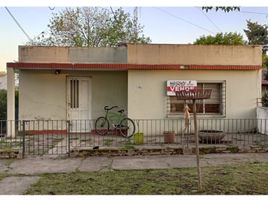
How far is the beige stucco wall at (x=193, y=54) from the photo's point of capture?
14688mm

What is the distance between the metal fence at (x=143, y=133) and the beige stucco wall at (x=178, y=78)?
390 mm

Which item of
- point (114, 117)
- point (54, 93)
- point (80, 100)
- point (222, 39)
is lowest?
point (114, 117)

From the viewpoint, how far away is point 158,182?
22.7 feet

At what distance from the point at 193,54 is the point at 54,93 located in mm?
5966

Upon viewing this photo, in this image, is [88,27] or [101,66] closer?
Result: [101,66]

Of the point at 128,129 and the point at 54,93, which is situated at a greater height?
the point at 54,93

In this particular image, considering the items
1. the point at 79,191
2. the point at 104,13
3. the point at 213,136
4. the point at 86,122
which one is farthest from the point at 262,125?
the point at 104,13

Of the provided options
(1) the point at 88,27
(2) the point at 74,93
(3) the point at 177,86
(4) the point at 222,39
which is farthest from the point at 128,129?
(4) the point at 222,39

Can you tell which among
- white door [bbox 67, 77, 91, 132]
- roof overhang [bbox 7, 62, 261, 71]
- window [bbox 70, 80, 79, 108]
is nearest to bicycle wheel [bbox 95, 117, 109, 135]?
white door [bbox 67, 77, 91, 132]

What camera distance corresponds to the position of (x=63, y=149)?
11.4 metres

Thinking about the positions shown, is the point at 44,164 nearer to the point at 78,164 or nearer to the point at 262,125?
the point at 78,164

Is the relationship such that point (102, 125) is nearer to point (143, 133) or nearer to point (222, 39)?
point (143, 133)

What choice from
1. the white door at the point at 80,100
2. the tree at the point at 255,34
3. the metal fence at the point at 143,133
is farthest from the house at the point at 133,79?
the tree at the point at 255,34

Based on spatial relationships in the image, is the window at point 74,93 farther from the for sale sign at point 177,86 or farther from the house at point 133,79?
the for sale sign at point 177,86
